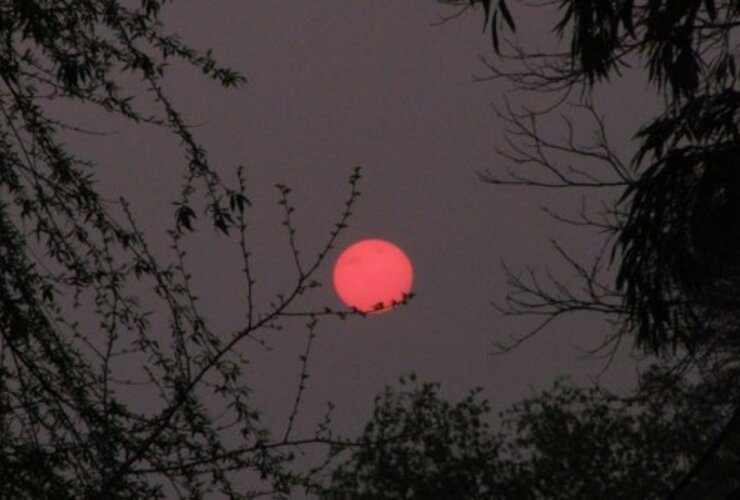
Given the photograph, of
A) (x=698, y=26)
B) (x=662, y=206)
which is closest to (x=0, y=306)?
(x=662, y=206)

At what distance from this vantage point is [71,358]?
17.8 feet

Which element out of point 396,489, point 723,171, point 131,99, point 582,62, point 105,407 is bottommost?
point 105,407

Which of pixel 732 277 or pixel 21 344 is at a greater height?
pixel 732 277

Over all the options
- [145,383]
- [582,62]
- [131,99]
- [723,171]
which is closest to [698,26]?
[582,62]

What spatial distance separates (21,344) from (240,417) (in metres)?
1.04

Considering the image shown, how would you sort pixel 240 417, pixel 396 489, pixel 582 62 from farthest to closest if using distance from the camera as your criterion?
1. pixel 396 489
2. pixel 582 62
3. pixel 240 417

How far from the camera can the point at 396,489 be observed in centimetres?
2720

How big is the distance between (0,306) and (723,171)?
3.95 meters

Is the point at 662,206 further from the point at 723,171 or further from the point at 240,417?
the point at 240,417

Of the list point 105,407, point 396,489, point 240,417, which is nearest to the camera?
point 105,407

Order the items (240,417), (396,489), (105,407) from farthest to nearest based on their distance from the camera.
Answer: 1. (396,489)
2. (240,417)
3. (105,407)

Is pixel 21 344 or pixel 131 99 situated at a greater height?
pixel 131 99

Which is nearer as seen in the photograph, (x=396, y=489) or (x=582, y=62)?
(x=582, y=62)

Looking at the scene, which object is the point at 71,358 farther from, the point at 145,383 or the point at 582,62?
the point at 582,62
